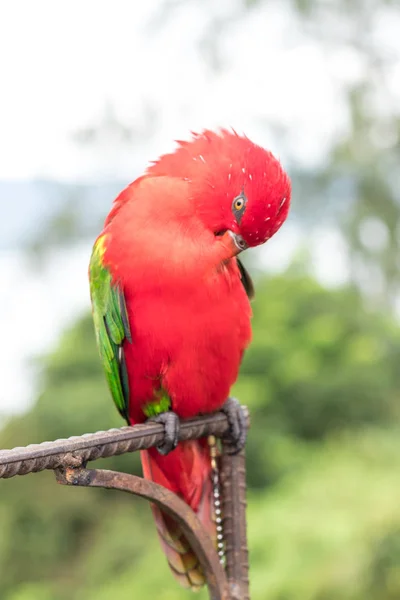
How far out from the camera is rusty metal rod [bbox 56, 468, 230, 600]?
94 centimetres

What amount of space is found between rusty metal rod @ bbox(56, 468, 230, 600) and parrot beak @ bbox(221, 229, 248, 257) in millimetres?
422

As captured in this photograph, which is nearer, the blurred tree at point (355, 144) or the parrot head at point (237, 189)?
the parrot head at point (237, 189)

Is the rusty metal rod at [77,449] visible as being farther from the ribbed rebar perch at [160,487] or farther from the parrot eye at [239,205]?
the parrot eye at [239,205]

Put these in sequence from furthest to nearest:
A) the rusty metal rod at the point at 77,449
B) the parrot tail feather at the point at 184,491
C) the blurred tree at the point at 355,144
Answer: the blurred tree at the point at 355,144
the parrot tail feather at the point at 184,491
the rusty metal rod at the point at 77,449

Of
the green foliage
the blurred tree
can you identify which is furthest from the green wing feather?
the blurred tree

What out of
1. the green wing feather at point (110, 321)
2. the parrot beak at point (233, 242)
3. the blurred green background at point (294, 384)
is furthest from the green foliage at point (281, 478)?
the parrot beak at point (233, 242)

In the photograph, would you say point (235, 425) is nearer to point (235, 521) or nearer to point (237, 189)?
point (235, 521)

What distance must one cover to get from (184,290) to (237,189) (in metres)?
0.19

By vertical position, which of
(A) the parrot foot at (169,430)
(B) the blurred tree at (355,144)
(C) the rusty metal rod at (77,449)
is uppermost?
(B) the blurred tree at (355,144)

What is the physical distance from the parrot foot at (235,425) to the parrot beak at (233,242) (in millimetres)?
297

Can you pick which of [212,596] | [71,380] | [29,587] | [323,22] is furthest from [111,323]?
[323,22]

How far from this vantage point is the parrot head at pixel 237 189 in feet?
4.12

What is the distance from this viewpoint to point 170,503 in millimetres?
1102

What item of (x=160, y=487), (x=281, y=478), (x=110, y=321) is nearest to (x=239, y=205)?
(x=110, y=321)
